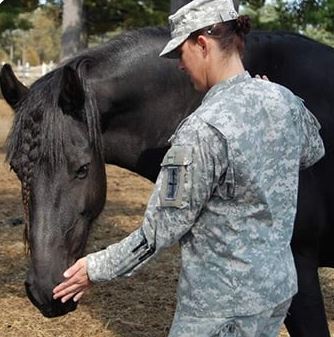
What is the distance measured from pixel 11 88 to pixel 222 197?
56.0 inches

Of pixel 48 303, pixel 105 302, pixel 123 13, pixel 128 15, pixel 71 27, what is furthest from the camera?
pixel 123 13

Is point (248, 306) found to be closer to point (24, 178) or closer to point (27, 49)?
point (24, 178)

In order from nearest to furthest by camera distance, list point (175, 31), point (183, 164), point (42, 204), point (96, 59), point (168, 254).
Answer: point (183, 164), point (175, 31), point (42, 204), point (96, 59), point (168, 254)

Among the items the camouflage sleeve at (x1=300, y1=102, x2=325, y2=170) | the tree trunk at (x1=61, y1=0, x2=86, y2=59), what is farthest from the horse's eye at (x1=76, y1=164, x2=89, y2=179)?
the tree trunk at (x1=61, y1=0, x2=86, y2=59)

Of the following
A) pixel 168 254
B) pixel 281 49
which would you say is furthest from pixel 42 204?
pixel 168 254

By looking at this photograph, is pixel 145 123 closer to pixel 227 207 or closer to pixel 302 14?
pixel 227 207

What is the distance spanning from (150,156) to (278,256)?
1445mm

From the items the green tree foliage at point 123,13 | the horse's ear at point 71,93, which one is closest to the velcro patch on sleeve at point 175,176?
the horse's ear at point 71,93

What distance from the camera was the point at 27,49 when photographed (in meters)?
62.4

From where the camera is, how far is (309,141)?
8.22ft

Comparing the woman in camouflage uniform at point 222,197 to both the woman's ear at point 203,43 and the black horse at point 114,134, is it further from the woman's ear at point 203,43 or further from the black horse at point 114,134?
the black horse at point 114,134

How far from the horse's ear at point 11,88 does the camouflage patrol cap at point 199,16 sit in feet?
3.79

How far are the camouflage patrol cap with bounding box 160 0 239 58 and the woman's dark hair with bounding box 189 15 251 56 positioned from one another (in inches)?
0.6

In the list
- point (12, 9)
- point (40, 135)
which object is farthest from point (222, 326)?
point (12, 9)
